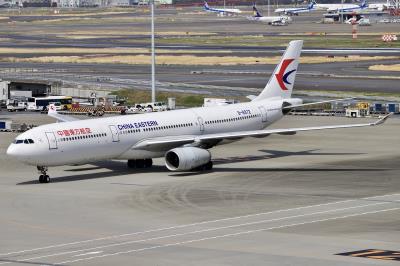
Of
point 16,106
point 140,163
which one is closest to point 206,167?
point 140,163

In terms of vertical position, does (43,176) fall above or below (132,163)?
above

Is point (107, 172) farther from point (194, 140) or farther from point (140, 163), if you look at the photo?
point (194, 140)

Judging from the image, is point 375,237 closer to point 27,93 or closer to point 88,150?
point 88,150

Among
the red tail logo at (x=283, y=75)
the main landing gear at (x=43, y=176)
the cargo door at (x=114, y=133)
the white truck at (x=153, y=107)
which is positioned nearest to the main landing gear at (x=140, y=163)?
the cargo door at (x=114, y=133)

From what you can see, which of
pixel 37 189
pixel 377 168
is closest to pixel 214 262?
pixel 37 189

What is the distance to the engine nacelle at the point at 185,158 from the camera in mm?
81375

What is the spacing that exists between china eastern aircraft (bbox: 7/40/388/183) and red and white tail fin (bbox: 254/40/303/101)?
0.49 metres

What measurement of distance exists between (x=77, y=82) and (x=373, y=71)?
51.4m

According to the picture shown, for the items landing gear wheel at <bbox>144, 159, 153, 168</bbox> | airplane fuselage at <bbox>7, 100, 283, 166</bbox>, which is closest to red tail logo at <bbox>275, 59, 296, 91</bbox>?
airplane fuselage at <bbox>7, 100, 283, 166</bbox>

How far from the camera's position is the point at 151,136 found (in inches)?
3292

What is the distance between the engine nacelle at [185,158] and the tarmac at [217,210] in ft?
2.55

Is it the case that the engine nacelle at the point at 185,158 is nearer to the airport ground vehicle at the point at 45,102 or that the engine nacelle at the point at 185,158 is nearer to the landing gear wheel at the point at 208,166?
the landing gear wheel at the point at 208,166

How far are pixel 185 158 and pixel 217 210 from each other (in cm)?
1591

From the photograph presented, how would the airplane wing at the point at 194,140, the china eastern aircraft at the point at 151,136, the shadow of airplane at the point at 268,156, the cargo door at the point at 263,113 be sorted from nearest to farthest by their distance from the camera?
1. the china eastern aircraft at the point at 151,136
2. the airplane wing at the point at 194,140
3. the shadow of airplane at the point at 268,156
4. the cargo door at the point at 263,113
